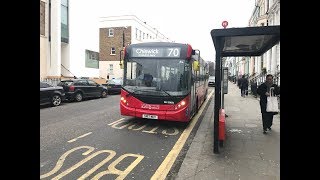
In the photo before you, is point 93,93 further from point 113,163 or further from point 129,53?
point 113,163

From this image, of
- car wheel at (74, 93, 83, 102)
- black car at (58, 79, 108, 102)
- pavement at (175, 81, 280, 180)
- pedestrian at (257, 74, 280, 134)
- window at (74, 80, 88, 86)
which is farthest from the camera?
window at (74, 80, 88, 86)

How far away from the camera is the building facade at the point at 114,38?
46.0m

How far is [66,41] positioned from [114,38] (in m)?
19.0

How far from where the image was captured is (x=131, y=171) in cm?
532

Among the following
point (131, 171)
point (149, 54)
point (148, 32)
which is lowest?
point (131, 171)

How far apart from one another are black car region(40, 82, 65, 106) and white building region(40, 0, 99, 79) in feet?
33.3

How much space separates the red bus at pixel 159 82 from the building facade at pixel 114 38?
120 ft

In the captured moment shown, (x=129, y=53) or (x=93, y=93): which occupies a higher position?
(x=129, y=53)

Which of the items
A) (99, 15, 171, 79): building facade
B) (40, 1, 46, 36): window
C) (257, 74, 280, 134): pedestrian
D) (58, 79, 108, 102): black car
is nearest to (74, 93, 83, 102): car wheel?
(58, 79, 108, 102): black car

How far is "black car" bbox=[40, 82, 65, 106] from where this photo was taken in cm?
1464

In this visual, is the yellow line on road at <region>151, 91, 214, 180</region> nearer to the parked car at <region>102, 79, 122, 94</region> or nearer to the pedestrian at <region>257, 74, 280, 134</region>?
the pedestrian at <region>257, 74, 280, 134</region>

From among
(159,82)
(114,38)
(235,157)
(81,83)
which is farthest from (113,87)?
(114,38)

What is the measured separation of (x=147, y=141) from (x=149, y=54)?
3.11 metres
